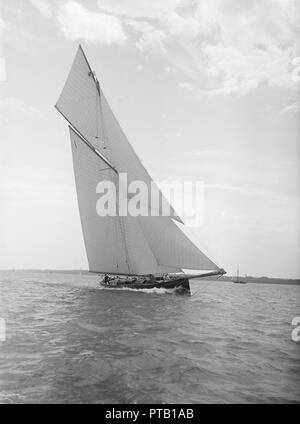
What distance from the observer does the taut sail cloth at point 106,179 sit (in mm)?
28078

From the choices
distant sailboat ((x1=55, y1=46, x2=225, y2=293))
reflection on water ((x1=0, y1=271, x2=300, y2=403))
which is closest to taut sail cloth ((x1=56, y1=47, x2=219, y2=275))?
distant sailboat ((x1=55, y1=46, x2=225, y2=293))

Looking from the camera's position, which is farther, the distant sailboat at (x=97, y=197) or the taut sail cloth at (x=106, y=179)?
the distant sailboat at (x=97, y=197)

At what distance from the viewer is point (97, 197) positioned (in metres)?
30.7

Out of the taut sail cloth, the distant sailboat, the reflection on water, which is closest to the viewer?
the reflection on water

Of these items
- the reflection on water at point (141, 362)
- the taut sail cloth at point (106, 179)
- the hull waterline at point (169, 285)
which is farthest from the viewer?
the hull waterline at point (169, 285)

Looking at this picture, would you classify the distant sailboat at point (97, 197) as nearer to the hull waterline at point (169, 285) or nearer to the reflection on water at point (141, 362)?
the hull waterline at point (169, 285)

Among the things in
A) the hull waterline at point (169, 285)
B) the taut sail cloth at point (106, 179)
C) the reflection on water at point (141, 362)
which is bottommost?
the hull waterline at point (169, 285)

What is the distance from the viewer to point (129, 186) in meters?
30.7

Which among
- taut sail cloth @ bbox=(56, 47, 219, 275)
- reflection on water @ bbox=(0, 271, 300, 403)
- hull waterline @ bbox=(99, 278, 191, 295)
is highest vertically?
taut sail cloth @ bbox=(56, 47, 219, 275)

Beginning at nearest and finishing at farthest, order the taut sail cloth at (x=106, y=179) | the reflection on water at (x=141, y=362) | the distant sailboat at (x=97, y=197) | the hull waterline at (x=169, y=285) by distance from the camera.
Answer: the reflection on water at (x=141, y=362) < the taut sail cloth at (x=106, y=179) < the distant sailboat at (x=97, y=197) < the hull waterline at (x=169, y=285)

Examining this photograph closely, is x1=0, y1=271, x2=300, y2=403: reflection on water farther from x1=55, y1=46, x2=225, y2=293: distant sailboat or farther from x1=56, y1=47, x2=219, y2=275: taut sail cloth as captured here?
x1=55, y1=46, x2=225, y2=293: distant sailboat

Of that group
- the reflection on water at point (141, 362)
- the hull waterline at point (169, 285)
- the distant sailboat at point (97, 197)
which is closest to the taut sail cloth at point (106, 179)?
the distant sailboat at point (97, 197)

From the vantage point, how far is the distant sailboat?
93.5 ft

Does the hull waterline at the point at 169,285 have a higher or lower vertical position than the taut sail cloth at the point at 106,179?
lower
